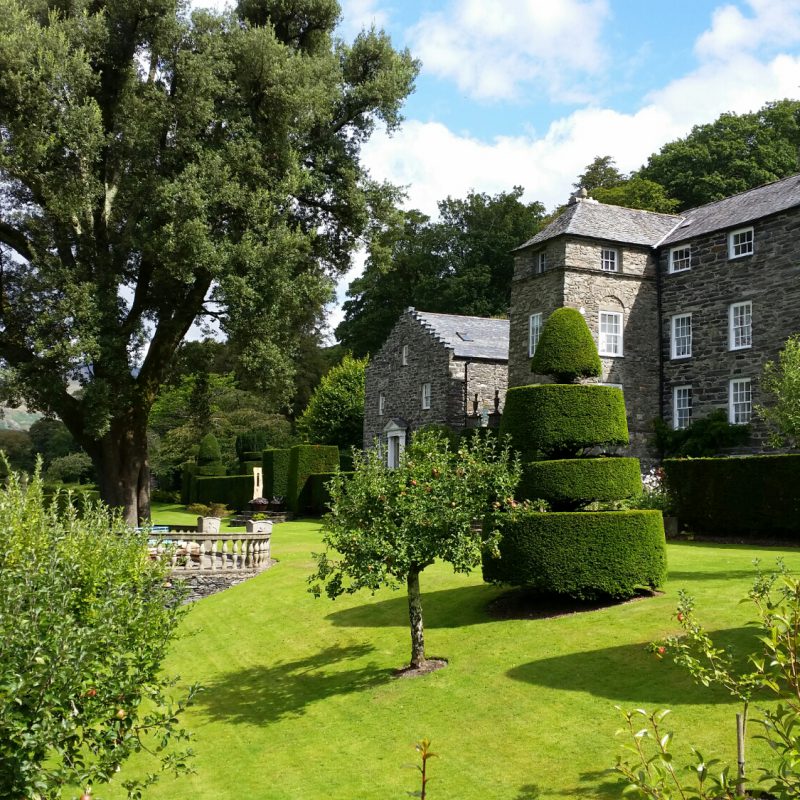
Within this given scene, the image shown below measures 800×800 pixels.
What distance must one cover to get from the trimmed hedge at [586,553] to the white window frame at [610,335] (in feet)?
65.0

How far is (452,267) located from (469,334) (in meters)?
22.7

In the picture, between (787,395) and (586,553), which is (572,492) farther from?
(787,395)

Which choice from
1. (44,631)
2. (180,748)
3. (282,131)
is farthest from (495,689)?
(282,131)


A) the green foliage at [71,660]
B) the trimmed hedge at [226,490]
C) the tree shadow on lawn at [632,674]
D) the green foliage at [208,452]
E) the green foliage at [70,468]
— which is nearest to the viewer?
the green foliage at [71,660]

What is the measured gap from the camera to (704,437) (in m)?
30.8

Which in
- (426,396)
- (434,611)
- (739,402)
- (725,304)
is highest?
(725,304)

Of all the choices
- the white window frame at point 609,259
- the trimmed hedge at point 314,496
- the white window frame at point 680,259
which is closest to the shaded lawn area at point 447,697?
the white window frame at point 609,259

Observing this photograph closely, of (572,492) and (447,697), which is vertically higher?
(572,492)

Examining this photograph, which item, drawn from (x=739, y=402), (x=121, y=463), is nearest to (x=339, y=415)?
(x=739, y=402)

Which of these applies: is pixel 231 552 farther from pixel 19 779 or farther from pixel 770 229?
pixel 770 229

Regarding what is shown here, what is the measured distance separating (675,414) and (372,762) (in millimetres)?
26347

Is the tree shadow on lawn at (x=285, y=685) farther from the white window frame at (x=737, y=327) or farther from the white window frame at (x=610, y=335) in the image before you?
the white window frame at (x=737, y=327)

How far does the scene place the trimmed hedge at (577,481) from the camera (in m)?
14.5

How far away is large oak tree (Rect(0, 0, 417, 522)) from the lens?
21.5m
